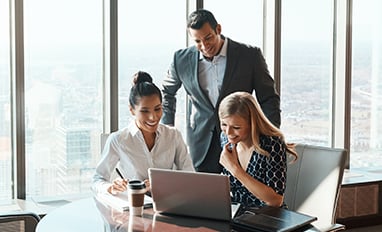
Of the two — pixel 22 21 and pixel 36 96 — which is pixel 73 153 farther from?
pixel 22 21

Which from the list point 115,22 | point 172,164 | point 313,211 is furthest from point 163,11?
point 313,211

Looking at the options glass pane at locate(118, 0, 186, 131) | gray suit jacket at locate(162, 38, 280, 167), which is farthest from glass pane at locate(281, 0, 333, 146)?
gray suit jacket at locate(162, 38, 280, 167)

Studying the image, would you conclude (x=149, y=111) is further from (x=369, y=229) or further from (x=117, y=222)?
(x=369, y=229)

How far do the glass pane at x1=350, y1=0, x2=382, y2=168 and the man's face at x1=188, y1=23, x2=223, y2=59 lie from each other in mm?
2046

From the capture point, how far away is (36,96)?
356 cm

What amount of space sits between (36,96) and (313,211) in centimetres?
194

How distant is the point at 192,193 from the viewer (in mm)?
2039

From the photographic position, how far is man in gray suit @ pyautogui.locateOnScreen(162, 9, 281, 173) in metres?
2.99

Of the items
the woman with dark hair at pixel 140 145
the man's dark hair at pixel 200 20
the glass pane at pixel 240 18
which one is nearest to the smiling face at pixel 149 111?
the woman with dark hair at pixel 140 145

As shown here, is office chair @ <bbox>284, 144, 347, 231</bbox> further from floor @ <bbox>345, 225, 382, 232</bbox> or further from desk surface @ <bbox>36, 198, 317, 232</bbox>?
floor @ <bbox>345, 225, 382, 232</bbox>

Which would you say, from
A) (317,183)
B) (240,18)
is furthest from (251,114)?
(240,18)

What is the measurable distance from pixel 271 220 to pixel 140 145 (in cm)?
80

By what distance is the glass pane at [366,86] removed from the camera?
15.2 feet

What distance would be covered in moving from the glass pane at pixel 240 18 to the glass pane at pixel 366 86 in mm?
876
